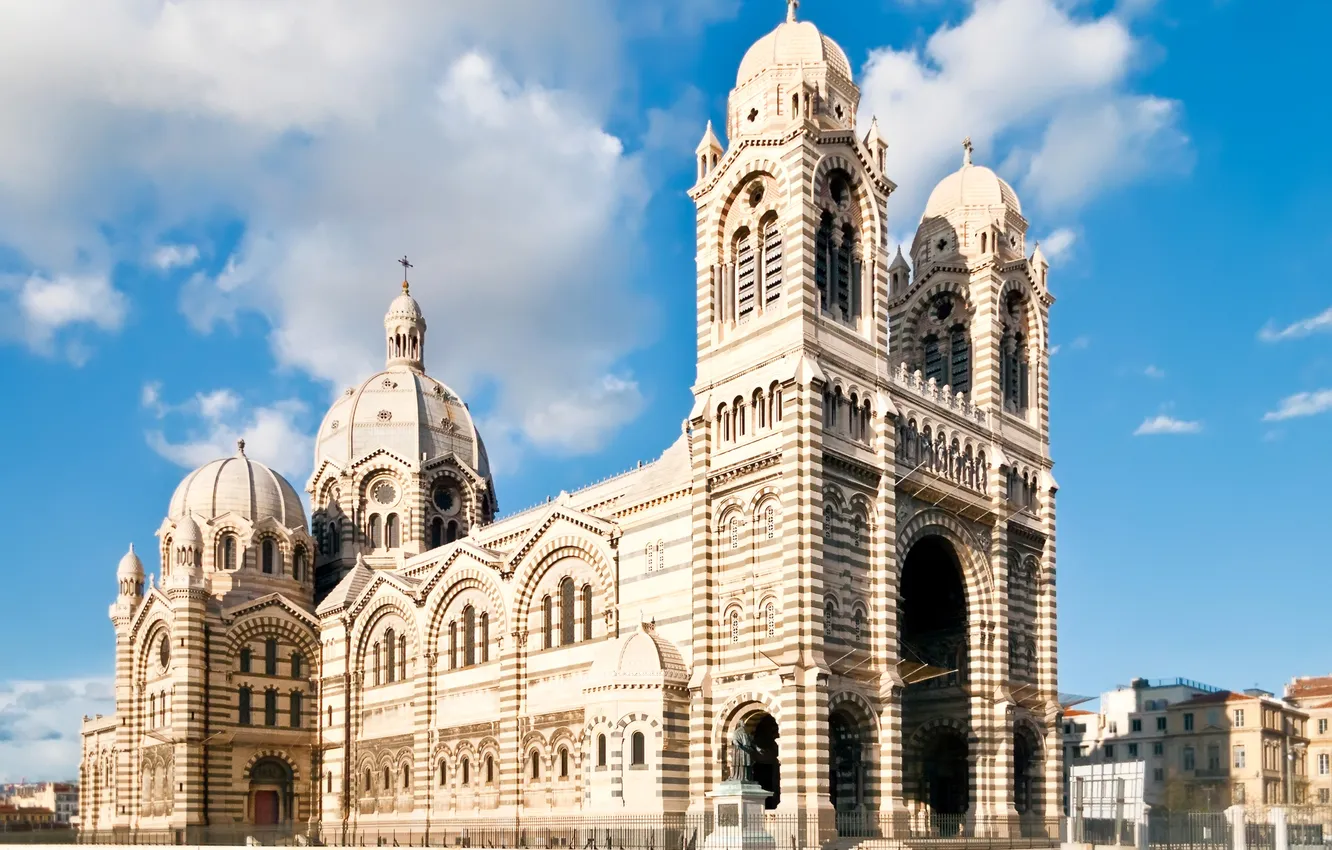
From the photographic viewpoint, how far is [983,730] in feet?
146

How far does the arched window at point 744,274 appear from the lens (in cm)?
Result: 4344

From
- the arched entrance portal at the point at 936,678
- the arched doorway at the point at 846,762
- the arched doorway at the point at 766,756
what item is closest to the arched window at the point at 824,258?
the arched entrance portal at the point at 936,678

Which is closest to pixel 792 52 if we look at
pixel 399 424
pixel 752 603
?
pixel 752 603

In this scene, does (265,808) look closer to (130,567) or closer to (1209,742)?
(130,567)

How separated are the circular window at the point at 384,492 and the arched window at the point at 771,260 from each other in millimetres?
32801

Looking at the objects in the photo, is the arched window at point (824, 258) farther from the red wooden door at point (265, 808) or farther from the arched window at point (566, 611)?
the red wooden door at point (265, 808)

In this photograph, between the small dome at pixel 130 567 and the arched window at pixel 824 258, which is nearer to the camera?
Answer: the arched window at pixel 824 258

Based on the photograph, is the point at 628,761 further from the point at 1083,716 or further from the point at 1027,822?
the point at 1083,716

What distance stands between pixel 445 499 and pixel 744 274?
31.8m

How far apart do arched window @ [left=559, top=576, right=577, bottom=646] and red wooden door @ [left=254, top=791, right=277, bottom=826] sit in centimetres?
2129

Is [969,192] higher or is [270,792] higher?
[969,192]

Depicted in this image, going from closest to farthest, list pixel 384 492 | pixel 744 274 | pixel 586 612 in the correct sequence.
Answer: pixel 744 274
pixel 586 612
pixel 384 492

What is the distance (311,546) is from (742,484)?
3356 cm

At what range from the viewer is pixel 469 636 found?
55438 mm
